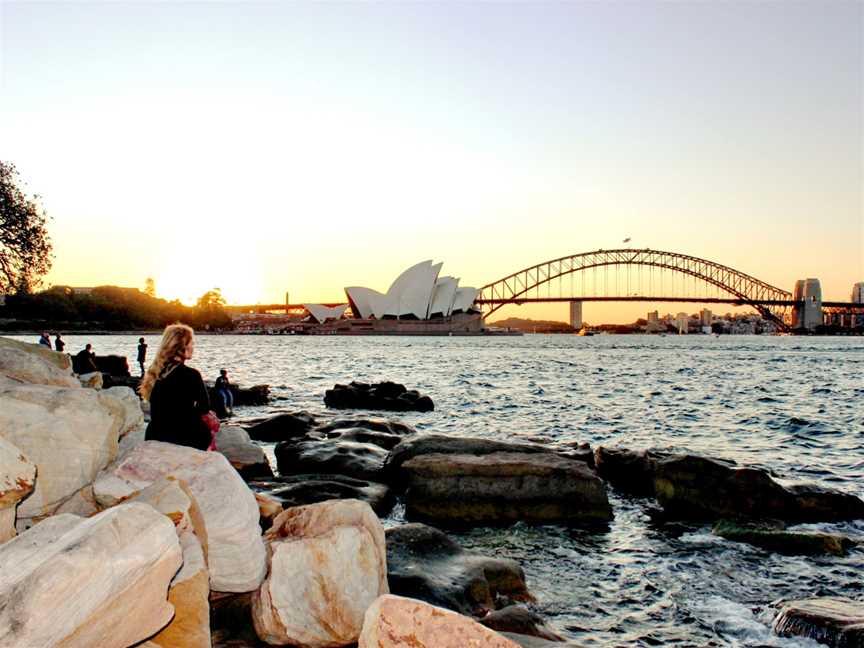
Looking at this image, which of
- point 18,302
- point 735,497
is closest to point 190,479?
point 735,497

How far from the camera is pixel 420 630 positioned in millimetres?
2689

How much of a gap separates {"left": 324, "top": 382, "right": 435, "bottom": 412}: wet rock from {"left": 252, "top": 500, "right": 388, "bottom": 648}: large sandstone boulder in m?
14.5

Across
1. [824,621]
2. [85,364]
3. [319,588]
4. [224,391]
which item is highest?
[85,364]

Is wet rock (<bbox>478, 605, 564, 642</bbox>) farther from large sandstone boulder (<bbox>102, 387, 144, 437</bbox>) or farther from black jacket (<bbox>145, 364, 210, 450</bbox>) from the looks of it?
large sandstone boulder (<bbox>102, 387, 144, 437</bbox>)

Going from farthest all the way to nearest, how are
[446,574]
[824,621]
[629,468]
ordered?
[629,468]
[446,574]
[824,621]

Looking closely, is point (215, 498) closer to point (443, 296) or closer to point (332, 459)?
point (332, 459)

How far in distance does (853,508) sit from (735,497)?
1.34 m

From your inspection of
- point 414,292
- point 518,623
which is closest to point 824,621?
point 518,623

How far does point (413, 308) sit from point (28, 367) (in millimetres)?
100791

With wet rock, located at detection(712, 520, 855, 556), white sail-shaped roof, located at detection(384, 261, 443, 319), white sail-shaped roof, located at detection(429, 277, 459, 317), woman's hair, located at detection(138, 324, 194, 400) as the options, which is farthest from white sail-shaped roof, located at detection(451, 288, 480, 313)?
woman's hair, located at detection(138, 324, 194, 400)

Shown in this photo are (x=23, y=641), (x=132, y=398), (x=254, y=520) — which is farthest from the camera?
(x=132, y=398)

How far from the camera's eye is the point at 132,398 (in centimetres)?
586

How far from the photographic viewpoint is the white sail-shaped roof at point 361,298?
10725 centimetres

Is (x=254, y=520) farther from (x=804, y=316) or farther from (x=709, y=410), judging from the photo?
(x=804, y=316)
